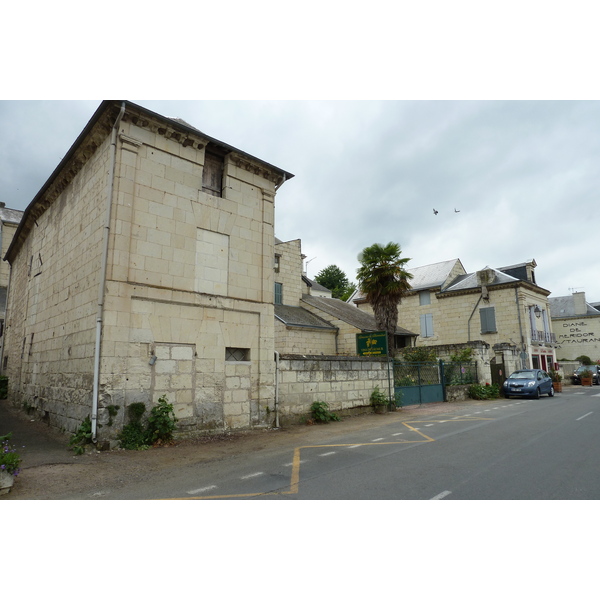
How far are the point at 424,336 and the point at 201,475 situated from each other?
27474mm

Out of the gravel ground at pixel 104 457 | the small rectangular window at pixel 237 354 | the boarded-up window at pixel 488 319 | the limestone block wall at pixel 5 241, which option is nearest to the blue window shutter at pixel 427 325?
the boarded-up window at pixel 488 319

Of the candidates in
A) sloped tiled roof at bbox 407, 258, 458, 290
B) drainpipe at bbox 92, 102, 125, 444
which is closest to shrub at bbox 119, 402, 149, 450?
Result: drainpipe at bbox 92, 102, 125, 444

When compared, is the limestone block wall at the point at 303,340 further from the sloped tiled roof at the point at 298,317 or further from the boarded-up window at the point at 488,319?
the boarded-up window at the point at 488,319

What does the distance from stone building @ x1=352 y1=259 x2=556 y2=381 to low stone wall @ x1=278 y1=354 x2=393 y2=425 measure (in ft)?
45.1

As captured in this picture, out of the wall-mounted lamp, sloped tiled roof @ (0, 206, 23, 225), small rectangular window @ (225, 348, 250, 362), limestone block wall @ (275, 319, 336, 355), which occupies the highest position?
sloped tiled roof @ (0, 206, 23, 225)

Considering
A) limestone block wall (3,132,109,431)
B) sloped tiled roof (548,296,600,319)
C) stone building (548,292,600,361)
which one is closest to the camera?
limestone block wall (3,132,109,431)

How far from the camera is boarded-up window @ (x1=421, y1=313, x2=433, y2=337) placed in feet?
99.9

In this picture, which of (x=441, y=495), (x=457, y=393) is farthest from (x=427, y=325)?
(x=441, y=495)

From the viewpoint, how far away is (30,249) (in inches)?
573

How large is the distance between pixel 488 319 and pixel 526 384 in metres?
10.2

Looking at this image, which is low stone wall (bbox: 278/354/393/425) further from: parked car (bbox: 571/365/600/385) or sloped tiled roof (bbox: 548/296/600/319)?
sloped tiled roof (bbox: 548/296/600/319)

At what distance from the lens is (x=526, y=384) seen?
61.4 feet

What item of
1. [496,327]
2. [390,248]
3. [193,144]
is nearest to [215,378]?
[193,144]

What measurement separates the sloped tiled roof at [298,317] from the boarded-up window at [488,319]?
12.9 meters
